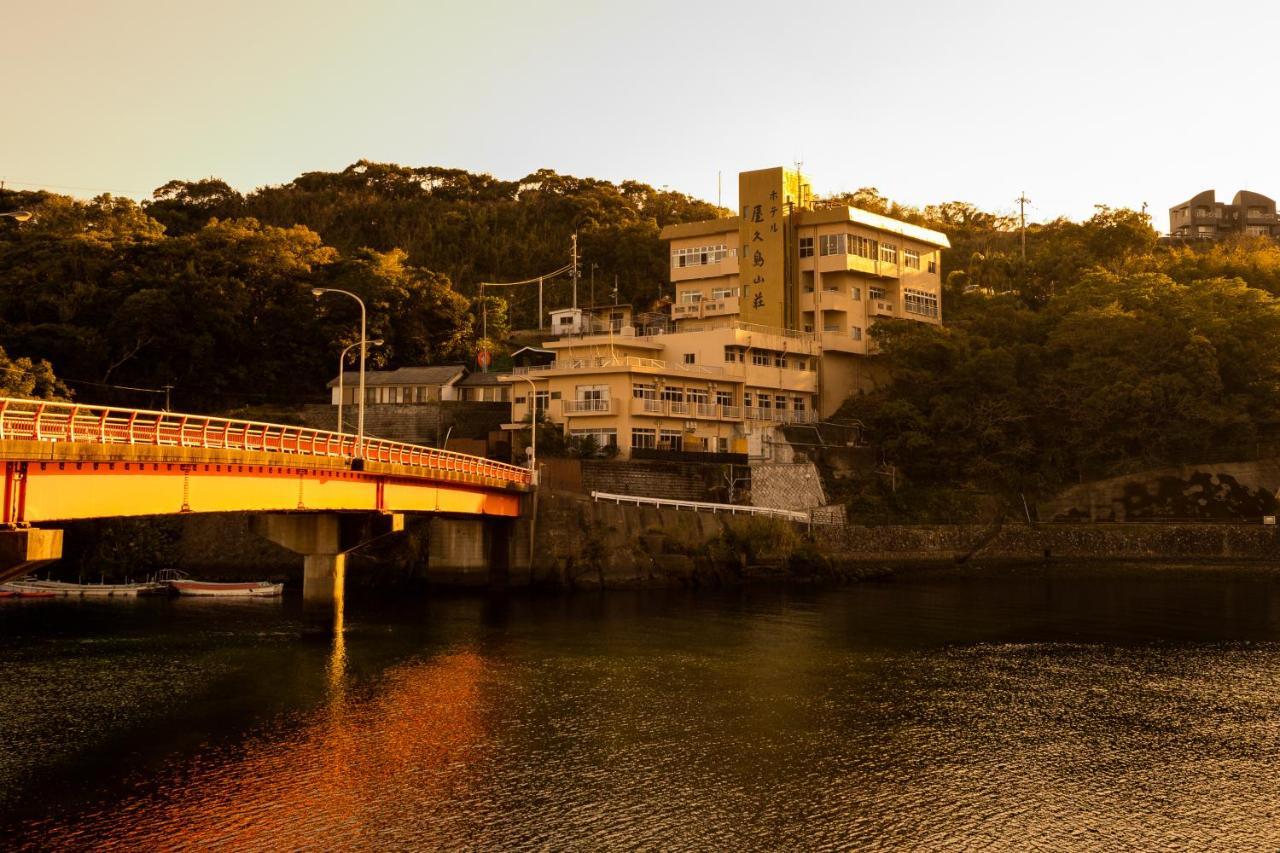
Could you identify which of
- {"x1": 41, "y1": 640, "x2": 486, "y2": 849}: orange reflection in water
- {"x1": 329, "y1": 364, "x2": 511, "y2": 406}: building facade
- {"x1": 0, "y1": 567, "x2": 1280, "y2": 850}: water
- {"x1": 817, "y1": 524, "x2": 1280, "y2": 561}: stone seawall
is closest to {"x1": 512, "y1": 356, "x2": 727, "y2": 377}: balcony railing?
{"x1": 329, "y1": 364, "x2": 511, "y2": 406}: building facade

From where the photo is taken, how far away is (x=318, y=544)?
49312 mm

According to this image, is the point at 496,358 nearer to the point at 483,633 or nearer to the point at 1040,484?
the point at 1040,484

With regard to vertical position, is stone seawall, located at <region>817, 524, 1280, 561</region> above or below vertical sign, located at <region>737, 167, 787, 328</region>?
below

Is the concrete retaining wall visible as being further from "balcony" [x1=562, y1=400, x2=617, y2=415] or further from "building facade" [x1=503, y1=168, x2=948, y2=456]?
"balcony" [x1=562, y1=400, x2=617, y2=415]

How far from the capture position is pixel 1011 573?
7369cm

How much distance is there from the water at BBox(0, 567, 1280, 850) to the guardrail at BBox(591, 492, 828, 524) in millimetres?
14039

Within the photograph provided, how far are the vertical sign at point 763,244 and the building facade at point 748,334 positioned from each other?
94 millimetres

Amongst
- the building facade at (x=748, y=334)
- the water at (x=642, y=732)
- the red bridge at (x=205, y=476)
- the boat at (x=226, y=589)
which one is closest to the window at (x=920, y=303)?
the building facade at (x=748, y=334)

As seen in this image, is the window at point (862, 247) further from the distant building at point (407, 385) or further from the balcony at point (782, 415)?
the distant building at point (407, 385)

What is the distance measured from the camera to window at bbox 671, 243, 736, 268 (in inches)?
3716

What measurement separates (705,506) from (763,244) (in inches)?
1144

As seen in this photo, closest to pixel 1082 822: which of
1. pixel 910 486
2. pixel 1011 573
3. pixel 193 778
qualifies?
pixel 193 778

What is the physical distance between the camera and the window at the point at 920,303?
95375mm

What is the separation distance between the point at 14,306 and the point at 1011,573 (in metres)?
73.5
